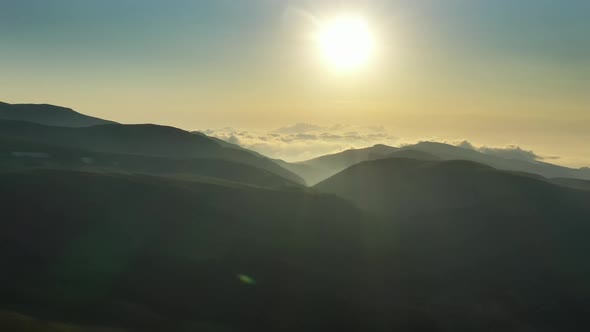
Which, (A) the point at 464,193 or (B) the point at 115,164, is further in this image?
(B) the point at 115,164

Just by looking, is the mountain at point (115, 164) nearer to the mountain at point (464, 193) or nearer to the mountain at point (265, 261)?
the mountain at point (265, 261)

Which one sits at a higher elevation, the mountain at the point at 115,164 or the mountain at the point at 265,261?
the mountain at the point at 115,164

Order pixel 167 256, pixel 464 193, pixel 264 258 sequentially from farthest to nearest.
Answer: pixel 464 193
pixel 264 258
pixel 167 256

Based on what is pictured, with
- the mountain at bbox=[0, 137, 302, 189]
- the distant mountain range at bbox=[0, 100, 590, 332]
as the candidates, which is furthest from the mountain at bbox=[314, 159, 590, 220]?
the mountain at bbox=[0, 137, 302, 189]

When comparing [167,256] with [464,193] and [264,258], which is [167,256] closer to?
[264,258]

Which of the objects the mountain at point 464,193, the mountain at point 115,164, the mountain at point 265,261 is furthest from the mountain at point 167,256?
the mountain at point 464,193

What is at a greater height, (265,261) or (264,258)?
(264,258)

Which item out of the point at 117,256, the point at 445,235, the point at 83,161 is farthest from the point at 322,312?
the point at 83,161

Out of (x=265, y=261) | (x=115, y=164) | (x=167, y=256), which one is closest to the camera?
(x=167, y=256)

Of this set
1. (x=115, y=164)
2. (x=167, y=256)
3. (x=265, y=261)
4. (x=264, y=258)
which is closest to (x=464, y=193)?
(x=264, y=258)

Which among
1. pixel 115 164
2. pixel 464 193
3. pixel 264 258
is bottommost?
pixel 264 258
